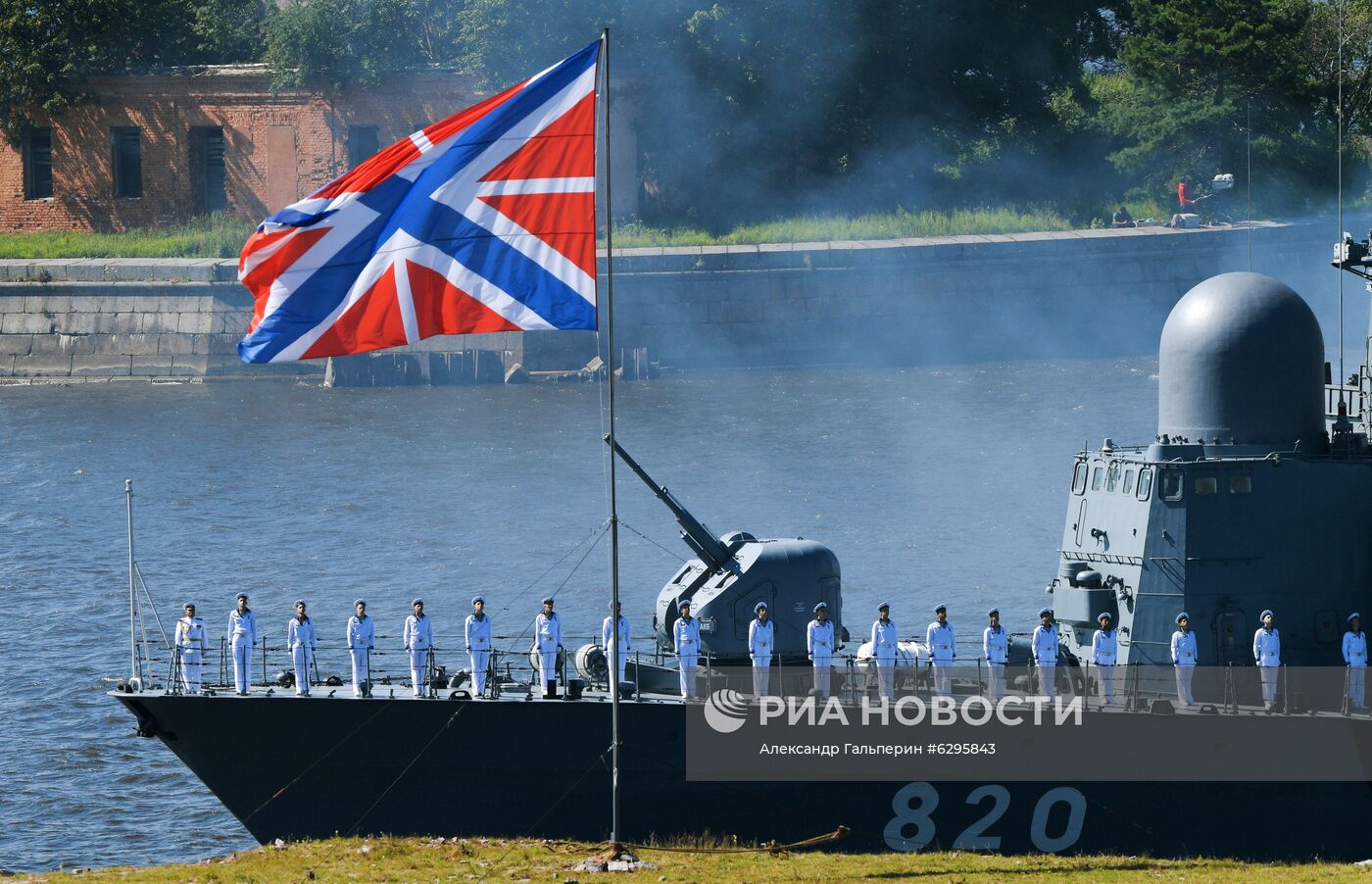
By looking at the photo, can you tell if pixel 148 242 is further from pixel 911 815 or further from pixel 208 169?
pixel 911 815

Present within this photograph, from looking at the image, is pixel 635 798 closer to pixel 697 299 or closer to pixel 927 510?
A: pixel 927 510

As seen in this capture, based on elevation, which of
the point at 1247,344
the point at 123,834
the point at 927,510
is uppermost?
the point at 1247,344

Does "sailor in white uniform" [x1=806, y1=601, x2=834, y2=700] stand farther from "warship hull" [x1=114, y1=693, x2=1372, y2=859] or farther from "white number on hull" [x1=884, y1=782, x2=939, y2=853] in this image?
"white number on hull" [x1=884, y1=782, x2=939, y2=853]

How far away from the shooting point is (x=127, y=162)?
74.5 metres

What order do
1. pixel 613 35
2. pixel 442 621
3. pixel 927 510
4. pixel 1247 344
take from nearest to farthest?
1. pixel 1247 344
2. pixel 442 621
3. pixel 927 510
4. pixel 613 35

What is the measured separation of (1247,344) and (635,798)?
359 inches

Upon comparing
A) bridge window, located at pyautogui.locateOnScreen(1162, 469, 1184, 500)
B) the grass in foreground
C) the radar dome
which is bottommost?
the grass in foreground

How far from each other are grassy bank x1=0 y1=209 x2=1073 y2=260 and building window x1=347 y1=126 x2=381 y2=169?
15.8 feet

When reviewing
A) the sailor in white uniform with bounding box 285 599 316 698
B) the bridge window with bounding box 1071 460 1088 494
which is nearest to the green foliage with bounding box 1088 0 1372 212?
the bridge window with bounding box 1071 460 1088 494

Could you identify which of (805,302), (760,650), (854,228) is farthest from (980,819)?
(854,228)

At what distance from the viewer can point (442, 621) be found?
38312mm

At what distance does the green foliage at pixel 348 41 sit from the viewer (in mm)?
70938

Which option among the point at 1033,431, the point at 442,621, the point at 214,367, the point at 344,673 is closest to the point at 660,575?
the point at 442,621

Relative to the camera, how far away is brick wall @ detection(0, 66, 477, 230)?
73.2 m
